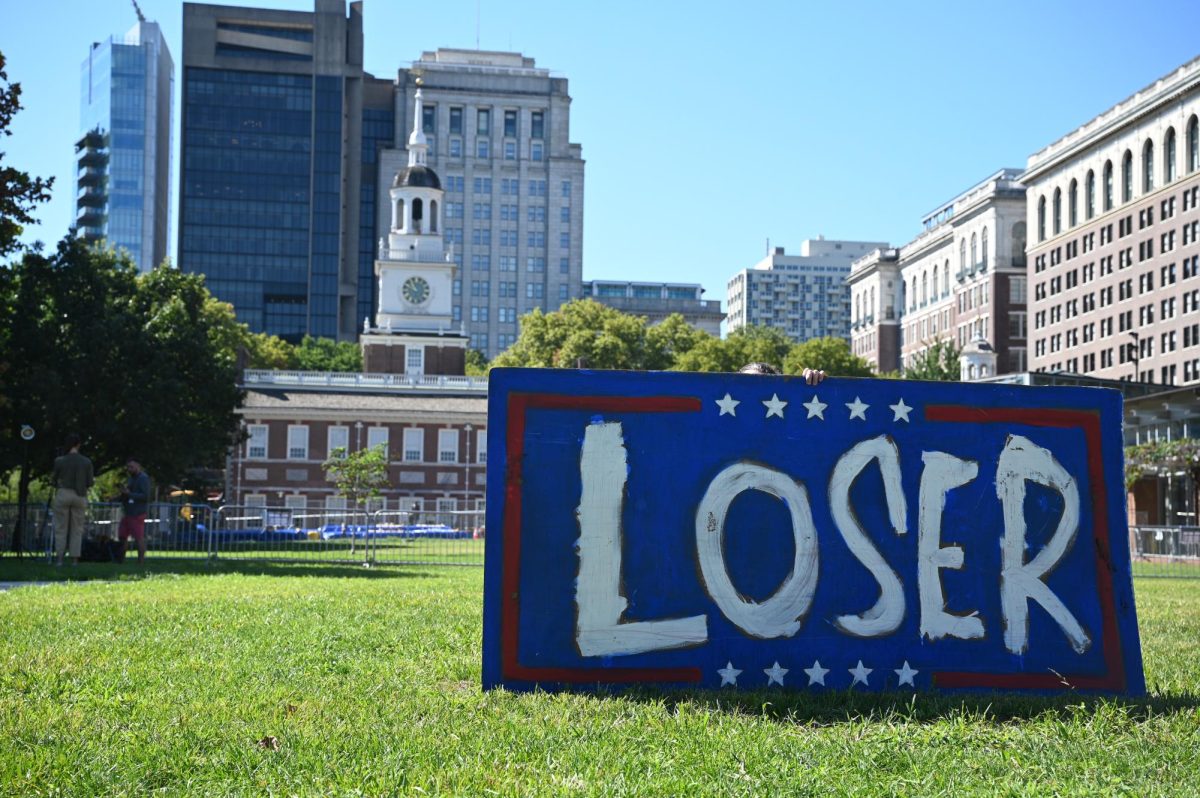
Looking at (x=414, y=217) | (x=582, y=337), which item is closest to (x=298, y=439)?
(x=582, y=337)

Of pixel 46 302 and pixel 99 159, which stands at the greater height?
pixel 99 159

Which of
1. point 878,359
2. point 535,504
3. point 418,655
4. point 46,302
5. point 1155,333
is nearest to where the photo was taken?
point 535,504

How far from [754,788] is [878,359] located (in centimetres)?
13539

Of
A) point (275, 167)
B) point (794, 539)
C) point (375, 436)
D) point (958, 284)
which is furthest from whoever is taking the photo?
point (275, 167)

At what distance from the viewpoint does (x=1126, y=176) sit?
8638 centimetres

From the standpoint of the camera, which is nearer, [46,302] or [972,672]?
[972,672]

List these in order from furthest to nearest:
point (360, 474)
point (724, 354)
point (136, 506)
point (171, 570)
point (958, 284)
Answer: point (958, 284), point (724, 354), point (360, 474), point (136, 506), point (171, 570)

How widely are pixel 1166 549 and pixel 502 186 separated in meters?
132

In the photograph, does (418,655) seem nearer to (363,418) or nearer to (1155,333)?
(363,418)

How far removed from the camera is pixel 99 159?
163 m

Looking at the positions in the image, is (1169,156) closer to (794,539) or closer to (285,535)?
(285,535)

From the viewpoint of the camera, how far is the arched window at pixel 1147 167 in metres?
83.3

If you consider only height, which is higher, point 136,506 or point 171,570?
point 136,506

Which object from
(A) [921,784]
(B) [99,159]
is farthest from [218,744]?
(B) [99,159]
